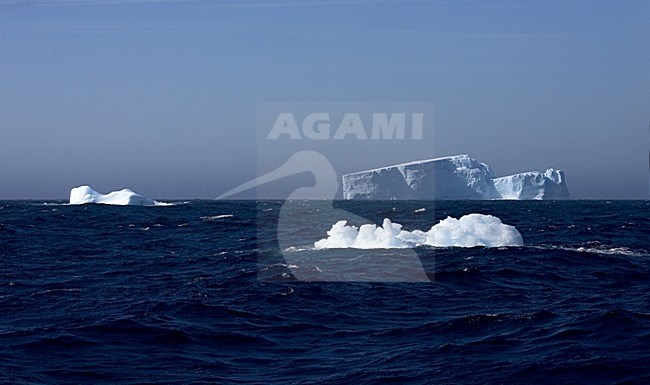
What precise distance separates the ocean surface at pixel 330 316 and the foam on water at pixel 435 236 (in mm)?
1310

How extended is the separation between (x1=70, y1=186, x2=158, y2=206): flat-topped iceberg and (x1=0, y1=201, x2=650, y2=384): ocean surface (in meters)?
46.4

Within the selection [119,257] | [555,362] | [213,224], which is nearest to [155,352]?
[555,362]

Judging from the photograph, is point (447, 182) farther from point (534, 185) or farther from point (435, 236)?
point (435, 236)

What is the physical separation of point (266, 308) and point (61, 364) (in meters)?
4.92

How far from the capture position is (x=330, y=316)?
13.4m

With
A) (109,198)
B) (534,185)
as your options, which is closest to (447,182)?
(534,185)

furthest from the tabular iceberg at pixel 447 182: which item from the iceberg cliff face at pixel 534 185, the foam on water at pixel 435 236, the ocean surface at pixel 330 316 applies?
the ocean surface at pixel 330 316

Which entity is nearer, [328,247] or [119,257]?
[119,257]

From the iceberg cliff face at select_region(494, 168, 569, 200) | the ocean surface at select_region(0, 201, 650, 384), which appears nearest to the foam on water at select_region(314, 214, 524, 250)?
the ocean surface at select_region(0, 201, 650, 384)

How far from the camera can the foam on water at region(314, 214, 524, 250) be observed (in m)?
26.0

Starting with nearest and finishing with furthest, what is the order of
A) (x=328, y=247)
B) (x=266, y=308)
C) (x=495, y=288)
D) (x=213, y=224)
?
(x=266, y=308), (x=495, y=288), (x=328, y=247), (x=213, y=224)

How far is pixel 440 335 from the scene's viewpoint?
11.7 metres

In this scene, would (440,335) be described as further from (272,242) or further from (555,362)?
(272,242)

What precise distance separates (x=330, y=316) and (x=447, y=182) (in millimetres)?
83542
